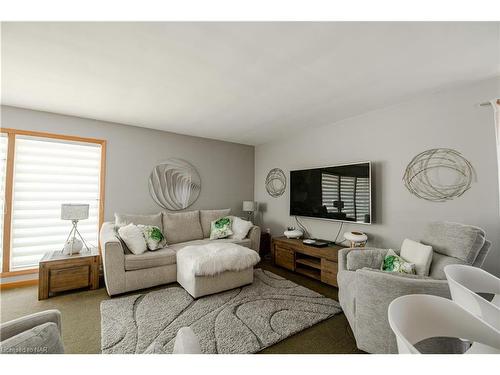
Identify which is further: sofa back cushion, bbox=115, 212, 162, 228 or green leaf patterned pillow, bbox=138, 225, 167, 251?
sofa back cushion, bbox=115, 212, 162, 228

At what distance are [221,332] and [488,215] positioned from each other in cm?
265

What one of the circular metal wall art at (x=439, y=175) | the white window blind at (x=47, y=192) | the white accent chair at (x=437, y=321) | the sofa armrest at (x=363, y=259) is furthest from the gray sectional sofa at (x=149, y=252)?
the white accent chair at (x=437, y=321)

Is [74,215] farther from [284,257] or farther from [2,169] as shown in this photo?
[284,257]

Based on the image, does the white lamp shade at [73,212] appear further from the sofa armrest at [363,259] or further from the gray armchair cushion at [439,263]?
the gray armchair cushion at [439,263]

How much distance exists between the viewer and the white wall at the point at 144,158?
3066mm

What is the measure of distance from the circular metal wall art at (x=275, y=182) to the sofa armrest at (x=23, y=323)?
361 cm

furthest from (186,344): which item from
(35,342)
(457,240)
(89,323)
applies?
(457,240)

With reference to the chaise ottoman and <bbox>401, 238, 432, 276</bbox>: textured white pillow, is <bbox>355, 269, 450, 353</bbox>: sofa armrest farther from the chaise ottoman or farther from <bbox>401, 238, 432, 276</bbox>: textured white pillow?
the chaise ottoman

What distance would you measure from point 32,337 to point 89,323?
164 centimetres

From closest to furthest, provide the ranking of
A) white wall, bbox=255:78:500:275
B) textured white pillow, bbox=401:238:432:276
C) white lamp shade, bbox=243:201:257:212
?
textured white pillow, bbox=401:238:432:276 → white wall, bbox=255:78:500:275 → white lamp shade, bbox=243:201:257:212

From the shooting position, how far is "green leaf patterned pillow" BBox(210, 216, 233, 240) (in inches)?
143

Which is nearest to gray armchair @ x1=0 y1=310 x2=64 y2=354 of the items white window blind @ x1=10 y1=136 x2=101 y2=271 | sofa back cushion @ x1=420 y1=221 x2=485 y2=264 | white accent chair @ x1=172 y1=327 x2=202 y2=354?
white accent chair @ x1=172 y1=327 x2=202 y2=354

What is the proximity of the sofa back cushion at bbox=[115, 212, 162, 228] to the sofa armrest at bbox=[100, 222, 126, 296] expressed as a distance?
1.95 feet

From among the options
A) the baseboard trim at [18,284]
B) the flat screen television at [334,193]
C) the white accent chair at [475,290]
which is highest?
the flat screen television at [334,193]
